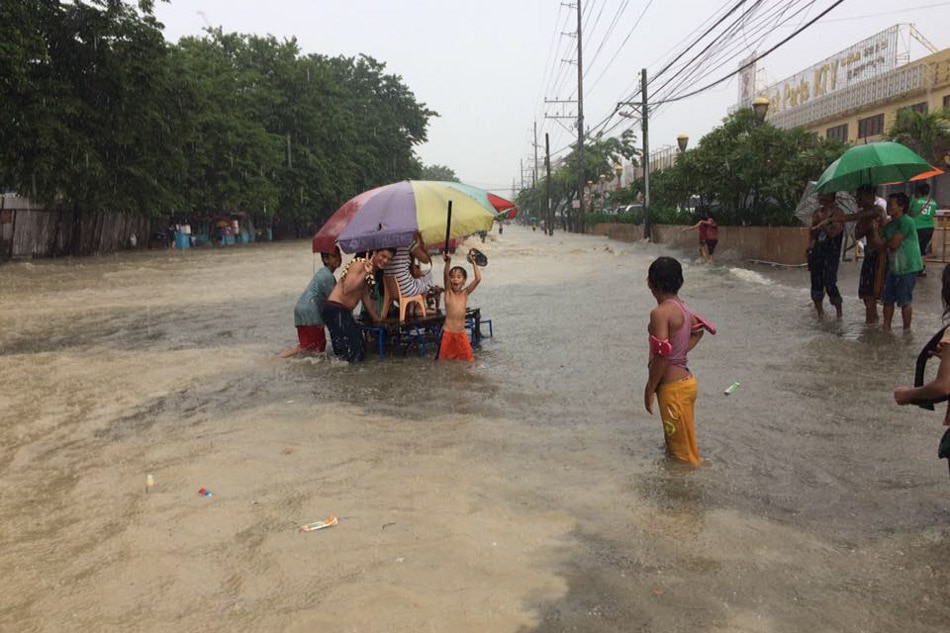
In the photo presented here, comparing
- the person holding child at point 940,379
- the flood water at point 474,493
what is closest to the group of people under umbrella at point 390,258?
the flood water at point 474,493

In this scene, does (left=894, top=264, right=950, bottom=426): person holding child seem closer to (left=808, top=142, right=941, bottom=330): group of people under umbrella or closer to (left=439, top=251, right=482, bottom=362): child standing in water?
(left=439, top=251, right=482, bottom=362): child standing in water

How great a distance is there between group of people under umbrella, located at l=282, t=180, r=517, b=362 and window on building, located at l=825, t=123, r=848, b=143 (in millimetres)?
30715

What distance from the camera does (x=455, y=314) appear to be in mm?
7891

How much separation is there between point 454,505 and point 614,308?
9.13 meters

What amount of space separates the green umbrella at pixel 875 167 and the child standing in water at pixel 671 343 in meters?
5.59

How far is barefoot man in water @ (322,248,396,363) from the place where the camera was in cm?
785

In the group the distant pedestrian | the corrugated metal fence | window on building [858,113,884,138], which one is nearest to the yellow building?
window on building [858,113,884,138]

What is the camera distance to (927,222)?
1229 cm

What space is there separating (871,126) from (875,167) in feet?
88.2

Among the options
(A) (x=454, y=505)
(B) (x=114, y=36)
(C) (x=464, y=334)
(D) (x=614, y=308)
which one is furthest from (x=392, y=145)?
(A) (x=454, y=505)

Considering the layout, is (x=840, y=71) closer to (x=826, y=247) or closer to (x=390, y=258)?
(x=826, y=247)

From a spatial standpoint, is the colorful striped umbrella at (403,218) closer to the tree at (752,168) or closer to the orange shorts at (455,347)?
the orange shorts at (455,347)

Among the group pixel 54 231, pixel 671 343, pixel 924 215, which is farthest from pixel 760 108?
pixel 54 231

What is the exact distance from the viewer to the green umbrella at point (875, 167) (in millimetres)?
8758
